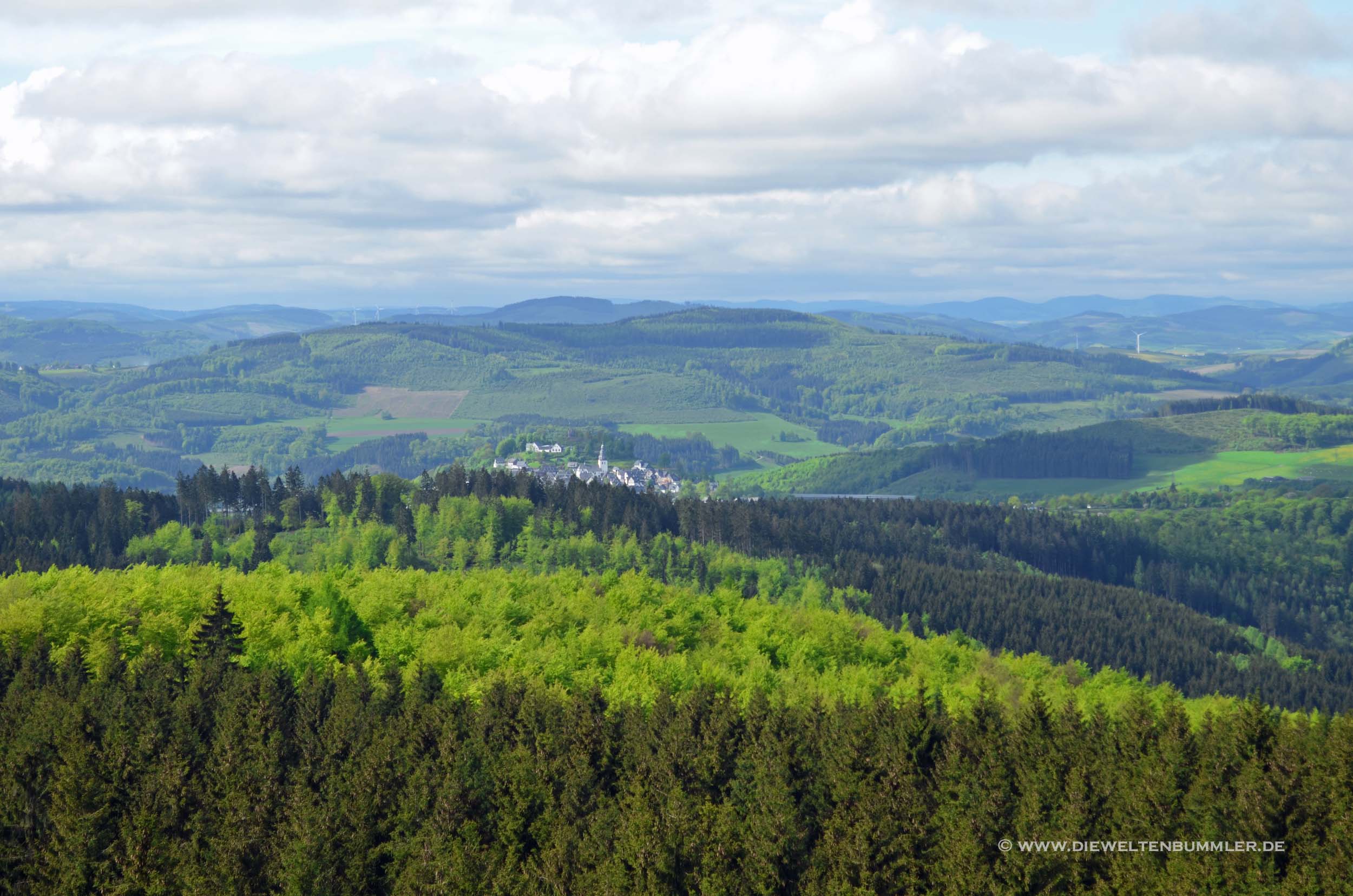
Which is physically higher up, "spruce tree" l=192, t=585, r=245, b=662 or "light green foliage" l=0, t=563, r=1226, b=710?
"spruce tree" l=192, t=585, r=245, b=662

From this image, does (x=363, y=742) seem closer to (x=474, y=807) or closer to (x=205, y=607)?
(x=474, y=807)

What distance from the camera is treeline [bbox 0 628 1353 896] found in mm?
58969

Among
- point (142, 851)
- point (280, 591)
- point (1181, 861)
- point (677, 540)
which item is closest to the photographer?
point (1181, 861)

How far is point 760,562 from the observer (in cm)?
19238

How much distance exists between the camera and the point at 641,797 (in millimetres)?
63219

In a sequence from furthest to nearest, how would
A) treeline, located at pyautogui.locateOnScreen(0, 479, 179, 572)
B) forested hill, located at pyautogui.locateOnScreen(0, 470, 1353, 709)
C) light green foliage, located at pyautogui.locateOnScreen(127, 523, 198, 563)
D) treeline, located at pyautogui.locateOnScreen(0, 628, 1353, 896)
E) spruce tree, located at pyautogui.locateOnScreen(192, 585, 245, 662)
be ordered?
forested hill, located at pyautogui.locateOnScreen(0, 470, 1353, 709) → treeline, located at pyautogui.locateOnScreen(0, 479, 179, 572) → light green foliage, located at pyautogui.locateOnScreen(127, 523, 198, 563) → spruce tree, located at pyautogui.locateOnScreen(192, 585, 245, 662) → treeline, located at pyautogui.locateOnScreen(0, 628, 1353, 896)

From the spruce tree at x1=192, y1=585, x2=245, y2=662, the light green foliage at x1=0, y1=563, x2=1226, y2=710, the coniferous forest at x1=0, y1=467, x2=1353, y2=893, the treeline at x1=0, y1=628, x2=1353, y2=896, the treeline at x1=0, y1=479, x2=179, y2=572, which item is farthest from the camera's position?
the treeline at x1=0, y1=479, x2=179, y2=572

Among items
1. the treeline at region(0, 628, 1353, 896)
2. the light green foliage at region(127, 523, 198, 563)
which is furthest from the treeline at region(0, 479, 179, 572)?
the treeline at region(0, 628, 1353, 896)

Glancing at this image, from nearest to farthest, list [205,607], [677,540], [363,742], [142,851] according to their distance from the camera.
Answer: [142,851]
[363,742]
[205,607]
[677,540]

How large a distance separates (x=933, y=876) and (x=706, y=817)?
1060 centimetres

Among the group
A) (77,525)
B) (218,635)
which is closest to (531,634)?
(218,635)

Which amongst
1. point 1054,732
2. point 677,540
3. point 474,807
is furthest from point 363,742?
point 677,540

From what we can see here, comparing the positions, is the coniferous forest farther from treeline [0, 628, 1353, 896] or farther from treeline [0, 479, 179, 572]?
treeline [0, 479, 179, 572]

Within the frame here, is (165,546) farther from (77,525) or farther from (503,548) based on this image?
(503,548)
